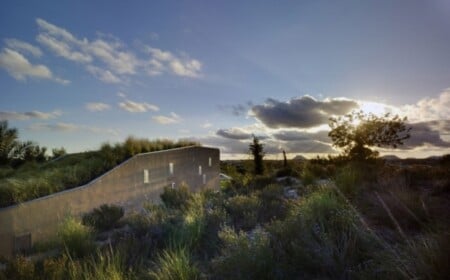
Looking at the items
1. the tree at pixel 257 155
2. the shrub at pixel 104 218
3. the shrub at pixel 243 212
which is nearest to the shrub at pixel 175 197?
the shrub at pixel 104 218

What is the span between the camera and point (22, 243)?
916 centimetres

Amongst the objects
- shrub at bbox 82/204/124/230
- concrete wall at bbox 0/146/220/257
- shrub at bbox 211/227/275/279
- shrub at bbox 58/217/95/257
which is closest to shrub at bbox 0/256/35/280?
shrub at bbox 58/217/95/257

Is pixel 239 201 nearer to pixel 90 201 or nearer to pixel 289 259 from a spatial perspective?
pixel 289 259

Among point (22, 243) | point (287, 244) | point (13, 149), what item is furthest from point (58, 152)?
point (287, 244)

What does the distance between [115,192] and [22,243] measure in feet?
11.0

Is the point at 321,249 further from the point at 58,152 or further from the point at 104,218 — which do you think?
the point at 58,152

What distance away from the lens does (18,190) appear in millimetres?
9695

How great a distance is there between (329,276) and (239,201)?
4.43 meters

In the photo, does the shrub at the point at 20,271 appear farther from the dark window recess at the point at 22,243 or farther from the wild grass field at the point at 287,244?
the dark window recess at the point at 22,243

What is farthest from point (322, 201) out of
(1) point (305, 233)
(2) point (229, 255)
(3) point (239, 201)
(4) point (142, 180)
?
(4) point (142, 180)

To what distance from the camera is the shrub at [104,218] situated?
361 inches

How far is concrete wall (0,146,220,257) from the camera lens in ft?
29.8

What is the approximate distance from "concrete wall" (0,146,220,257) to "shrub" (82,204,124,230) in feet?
→ 2.44

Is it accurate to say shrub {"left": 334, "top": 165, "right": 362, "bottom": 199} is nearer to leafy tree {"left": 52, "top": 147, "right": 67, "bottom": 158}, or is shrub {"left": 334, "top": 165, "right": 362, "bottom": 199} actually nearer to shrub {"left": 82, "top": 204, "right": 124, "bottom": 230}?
shrub {"left": 82, "top": 204, "right": 124, "bottom": 230}
